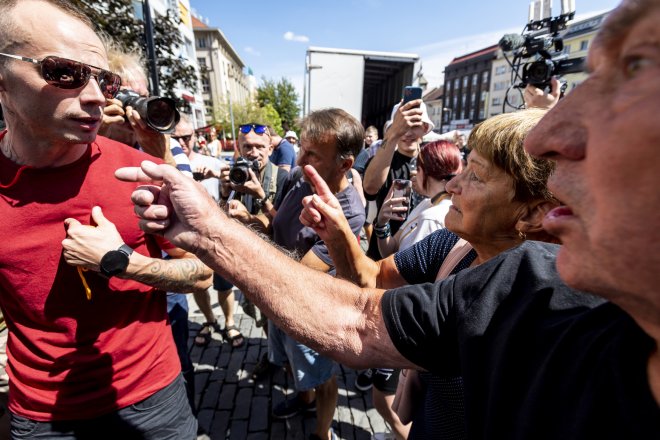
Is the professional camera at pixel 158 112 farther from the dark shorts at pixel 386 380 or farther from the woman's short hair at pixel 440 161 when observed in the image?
the dark shorts at pixel 386 380

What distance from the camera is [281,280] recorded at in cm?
107

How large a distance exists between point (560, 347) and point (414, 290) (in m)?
0.43

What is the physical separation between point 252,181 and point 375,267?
145 centimetres

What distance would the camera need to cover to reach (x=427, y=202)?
2.65 m

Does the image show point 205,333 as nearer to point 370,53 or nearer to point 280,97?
point 370,53

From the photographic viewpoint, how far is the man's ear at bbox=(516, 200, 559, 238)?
1319 millimetres

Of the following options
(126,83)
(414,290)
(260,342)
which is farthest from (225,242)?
(260,342)

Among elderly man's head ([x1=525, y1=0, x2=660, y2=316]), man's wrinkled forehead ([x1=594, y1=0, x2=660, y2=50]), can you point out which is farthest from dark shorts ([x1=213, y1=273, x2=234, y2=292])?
man's wrinkled forehead ([x1=594, y1=0, x2=660, y2=50])

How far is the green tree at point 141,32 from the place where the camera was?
5.59 meters

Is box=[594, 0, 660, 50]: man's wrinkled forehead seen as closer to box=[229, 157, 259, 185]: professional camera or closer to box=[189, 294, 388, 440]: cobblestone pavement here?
box=[229, 157, 259, 185]: professional camera

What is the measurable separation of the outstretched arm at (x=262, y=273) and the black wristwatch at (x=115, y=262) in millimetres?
346

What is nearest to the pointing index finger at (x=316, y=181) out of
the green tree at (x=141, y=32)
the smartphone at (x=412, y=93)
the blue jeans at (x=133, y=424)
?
the blue jeans at (x=133, y=424)

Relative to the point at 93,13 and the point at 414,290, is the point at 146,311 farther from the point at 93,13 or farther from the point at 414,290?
the point at 93,13

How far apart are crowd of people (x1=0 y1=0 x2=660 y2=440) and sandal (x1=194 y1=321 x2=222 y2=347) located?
2.07 m
